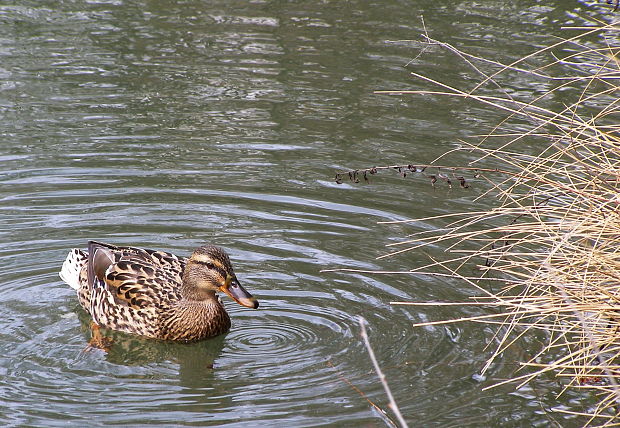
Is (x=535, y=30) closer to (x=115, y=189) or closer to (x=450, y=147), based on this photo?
(x=450, y=147)

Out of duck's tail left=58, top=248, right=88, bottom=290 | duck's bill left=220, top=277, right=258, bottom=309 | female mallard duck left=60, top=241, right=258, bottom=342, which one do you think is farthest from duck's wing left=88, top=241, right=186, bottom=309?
duck's bill left=220, top=277, right=258, bottom=309

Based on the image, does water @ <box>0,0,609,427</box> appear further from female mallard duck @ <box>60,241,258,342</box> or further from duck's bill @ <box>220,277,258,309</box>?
duck's bill @ <box>220,277,258,309</box>

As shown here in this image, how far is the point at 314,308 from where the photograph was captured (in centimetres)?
808

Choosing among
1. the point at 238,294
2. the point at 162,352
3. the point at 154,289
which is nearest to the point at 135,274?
the point at 154,289

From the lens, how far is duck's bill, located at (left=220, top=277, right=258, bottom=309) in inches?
292

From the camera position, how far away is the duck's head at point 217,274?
7.50 m

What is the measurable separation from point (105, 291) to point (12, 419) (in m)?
1.97

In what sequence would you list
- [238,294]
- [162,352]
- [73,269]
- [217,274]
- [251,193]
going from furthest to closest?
[251,193]
[73,269]
[162,352]
[217,274]
[238,294]

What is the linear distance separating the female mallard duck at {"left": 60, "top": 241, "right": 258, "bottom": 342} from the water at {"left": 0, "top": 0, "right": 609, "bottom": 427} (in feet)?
0.57

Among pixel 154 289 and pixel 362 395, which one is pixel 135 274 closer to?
pixel 154 289

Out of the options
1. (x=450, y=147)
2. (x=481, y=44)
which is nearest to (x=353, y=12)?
(x=481, y=44)

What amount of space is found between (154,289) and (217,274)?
759mm

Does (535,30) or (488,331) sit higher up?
(535,30)

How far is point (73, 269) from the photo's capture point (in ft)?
27.5
